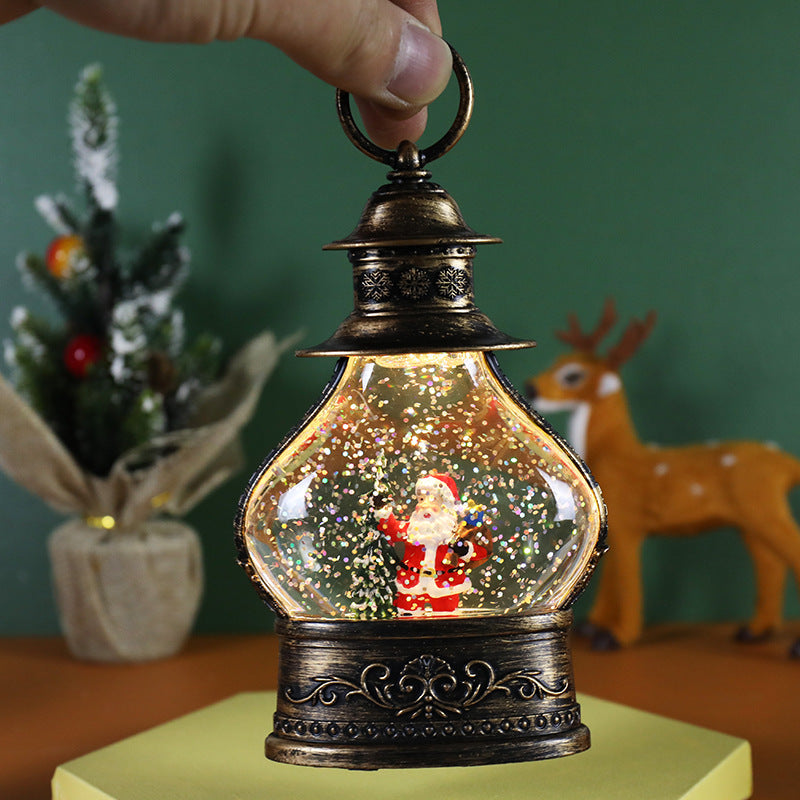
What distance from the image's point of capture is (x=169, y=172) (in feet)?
5.19

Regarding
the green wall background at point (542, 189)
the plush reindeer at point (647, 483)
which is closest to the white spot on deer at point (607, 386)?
the plush reindeer at point (647, 483)

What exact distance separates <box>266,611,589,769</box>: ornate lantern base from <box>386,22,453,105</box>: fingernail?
12.5 inches

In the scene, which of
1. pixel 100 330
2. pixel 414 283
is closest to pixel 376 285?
pixel 414 283

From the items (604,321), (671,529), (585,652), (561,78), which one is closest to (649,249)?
(604,321)

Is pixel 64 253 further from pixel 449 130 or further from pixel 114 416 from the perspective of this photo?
pixel 449 130

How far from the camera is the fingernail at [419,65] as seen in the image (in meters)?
0.63

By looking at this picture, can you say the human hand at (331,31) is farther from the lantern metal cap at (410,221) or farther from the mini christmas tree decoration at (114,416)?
the mini christmas tree decoration at (114,416)

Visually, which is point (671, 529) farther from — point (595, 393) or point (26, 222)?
point (26, 222)

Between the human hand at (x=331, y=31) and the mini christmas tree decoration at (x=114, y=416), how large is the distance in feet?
2.57

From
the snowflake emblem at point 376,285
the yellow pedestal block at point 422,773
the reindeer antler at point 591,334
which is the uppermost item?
the snowflake emblem at point 376,285

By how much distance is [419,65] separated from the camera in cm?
64

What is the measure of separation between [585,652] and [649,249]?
57cm

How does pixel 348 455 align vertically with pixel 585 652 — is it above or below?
above

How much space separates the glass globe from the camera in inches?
27.0
